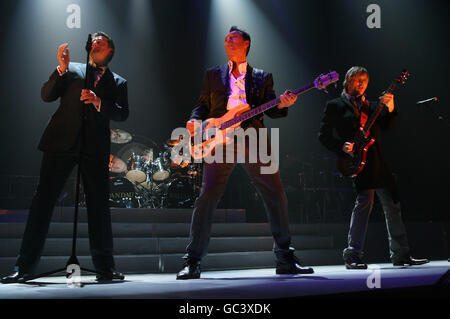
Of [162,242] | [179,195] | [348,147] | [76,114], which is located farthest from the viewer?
[179,195]

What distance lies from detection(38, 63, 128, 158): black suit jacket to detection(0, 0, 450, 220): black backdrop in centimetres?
520

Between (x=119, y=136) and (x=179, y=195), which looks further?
(x=119, y=136)

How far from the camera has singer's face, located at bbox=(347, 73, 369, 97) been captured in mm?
4250

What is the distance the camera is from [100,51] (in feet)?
11.2

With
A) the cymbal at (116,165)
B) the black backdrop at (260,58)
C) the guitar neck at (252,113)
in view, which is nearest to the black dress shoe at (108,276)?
the guitar neck at (252,113)

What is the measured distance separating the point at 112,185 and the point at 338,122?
4250mm

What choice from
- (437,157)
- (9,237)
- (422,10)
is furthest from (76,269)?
(422,10)

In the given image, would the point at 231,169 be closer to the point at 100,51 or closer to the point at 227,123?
the point at 227,123

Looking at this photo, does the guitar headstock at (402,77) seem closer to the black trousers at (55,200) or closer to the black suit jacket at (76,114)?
the black suit jacket at (76,114)

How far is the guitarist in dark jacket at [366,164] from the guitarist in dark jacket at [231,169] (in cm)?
86

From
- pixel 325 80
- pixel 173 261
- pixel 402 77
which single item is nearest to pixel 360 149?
pixel 402 77

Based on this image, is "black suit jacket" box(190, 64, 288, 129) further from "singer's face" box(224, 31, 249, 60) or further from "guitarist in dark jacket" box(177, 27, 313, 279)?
"singer's face" box(224, 31, 249, 60)

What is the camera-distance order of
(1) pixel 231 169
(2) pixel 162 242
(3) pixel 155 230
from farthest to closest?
(3) pixel 155 230 → (2) pixel 162 242 → (1) pixel 231 169

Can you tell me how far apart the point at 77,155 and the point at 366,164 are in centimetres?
249
